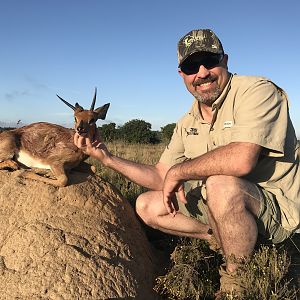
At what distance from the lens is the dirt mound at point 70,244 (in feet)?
11.5

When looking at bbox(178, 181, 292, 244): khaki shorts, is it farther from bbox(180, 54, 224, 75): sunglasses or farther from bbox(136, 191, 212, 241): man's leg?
bbox(180, 54, 224, 75): sunglasses

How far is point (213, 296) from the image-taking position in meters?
4.06

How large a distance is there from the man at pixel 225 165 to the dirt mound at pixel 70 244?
511mm

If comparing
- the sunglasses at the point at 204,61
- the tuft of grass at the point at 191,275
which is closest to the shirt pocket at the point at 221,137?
the sunglasses at the point at 204,61

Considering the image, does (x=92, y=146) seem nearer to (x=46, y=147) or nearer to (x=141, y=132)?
(x=46, y=147)

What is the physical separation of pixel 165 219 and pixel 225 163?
4.64 ft

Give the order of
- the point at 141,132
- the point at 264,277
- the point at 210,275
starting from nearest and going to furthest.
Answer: the point at 264,277 → the point at 210,275 → the point at 141,132

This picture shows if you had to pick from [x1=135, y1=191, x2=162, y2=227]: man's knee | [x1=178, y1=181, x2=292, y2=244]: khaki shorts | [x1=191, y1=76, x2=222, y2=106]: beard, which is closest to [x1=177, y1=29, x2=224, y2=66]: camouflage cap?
[x1=191, y1=76, x2=222, y2=106]: beard

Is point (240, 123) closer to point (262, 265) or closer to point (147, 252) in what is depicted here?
point (262, 265)

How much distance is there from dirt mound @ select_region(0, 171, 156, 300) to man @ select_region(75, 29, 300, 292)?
0.51m

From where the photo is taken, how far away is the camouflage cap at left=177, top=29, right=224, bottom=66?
4.30 meters

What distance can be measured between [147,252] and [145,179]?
0.85 meters

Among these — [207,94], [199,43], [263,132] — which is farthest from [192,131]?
[263,132]

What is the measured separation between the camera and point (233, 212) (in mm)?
3852
